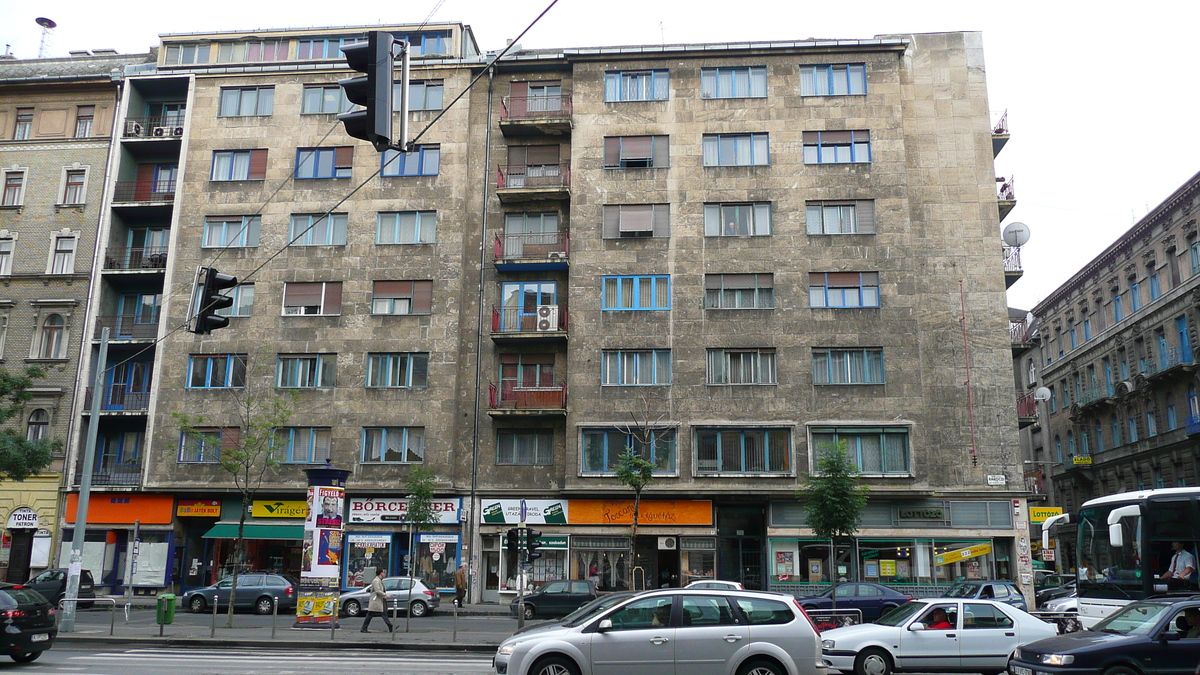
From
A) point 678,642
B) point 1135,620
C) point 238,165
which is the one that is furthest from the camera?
point 238,165

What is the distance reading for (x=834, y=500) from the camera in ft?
100

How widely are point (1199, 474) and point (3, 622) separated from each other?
1929 inches

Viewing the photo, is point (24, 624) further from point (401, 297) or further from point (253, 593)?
point (401, 297)

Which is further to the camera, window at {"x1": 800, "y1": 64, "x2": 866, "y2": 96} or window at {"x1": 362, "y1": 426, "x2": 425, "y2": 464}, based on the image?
window at {"x1": 800, "y1": 64, "x2": 866, "y2": 96}

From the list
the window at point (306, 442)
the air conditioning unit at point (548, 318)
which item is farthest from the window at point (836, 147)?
the window at point (306, 442)

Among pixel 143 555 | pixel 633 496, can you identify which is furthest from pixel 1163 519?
pixel 143 555

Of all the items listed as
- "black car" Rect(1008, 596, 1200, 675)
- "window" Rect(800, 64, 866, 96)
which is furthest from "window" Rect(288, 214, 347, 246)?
"black car" Rect(1008, 596, 1200, 675)

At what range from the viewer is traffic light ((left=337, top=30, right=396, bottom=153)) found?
866cm

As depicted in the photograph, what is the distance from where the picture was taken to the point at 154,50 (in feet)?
148

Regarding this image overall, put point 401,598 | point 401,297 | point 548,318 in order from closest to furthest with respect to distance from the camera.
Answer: point 401,598 → point 548,318 → point 401,297

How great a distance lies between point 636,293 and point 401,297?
1002cm

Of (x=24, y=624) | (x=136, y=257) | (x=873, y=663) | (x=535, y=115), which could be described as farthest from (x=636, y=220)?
(x=24, y=624)

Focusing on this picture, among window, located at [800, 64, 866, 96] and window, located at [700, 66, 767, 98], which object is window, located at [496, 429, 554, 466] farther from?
window, located at [800, 64, 866, 96]

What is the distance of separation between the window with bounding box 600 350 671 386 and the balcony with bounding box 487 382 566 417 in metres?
2.10
